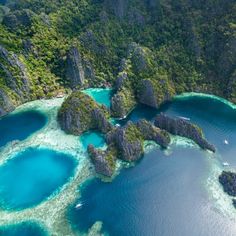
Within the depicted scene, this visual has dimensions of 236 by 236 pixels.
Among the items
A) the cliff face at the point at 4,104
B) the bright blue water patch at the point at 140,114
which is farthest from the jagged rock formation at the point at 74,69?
the bright blue water patch at the point at 140,114

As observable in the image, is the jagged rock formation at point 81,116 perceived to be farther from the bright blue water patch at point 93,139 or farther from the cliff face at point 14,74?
the cliff face at point 14,74

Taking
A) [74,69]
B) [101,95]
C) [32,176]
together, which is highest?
[74,69]

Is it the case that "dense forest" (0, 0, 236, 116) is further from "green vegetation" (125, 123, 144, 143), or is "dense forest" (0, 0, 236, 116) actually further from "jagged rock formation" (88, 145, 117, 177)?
"jagged rock formation" (88, 145, 117, 177)

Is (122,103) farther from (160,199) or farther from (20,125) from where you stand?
(160,199)

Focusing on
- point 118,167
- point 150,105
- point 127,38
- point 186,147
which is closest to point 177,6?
point 127,38

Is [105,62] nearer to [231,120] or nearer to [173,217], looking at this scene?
[231,120]

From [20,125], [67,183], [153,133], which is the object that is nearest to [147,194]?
[67,183]
